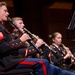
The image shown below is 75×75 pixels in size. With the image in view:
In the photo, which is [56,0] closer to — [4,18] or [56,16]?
[56,16]

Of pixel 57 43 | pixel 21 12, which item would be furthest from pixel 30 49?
pixel 21 12

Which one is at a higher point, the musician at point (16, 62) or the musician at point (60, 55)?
the musician at point (16, 62)

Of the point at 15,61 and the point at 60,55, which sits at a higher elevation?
the point at 15,61

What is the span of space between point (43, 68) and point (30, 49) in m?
0.52

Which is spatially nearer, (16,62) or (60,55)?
(16,62)

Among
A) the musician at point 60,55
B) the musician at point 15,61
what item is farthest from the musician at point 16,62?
the musician at point 60,55

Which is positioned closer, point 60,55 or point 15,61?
point 15,61

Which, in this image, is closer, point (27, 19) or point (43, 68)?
point (43, 68)

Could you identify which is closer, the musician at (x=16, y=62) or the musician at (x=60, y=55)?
the musician at (x=16, y=62)

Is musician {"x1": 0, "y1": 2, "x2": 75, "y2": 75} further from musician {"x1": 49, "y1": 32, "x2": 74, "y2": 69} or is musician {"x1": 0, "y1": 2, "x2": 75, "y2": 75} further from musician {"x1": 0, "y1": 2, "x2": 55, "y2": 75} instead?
musician {"x1": 49, "y1": 32, "x2": 74, "y2": 69}

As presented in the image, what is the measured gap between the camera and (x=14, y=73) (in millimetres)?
2857

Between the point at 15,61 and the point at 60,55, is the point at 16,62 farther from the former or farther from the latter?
the point at 60,55

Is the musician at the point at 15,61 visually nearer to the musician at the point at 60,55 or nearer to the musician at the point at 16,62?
the musician at the point at 16,62

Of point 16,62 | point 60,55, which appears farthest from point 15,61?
point 60,55
